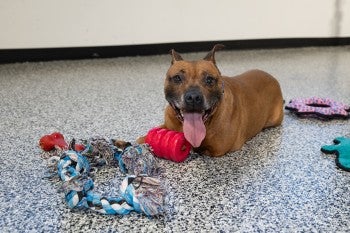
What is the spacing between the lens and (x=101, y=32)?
14.8 ft

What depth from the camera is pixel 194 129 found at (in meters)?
1.86

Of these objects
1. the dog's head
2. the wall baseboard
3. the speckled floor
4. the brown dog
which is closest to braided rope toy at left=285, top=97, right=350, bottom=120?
the speckled floor

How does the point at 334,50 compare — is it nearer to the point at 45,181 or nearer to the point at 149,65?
the point at 149,65

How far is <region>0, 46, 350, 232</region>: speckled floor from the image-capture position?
1.42 meters

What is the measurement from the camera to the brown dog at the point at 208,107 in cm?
185

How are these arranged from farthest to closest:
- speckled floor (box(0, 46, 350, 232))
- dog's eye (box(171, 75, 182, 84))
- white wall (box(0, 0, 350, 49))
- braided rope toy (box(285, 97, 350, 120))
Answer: white wall (box(0, 0, 350, 49))
braided rope toy (box(285, 97, 350, 120))
dog's eye (box(171, 75, 182, 84))
speckled floor (box(0, 46, 350, 232))

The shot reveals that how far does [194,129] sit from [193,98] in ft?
0.48

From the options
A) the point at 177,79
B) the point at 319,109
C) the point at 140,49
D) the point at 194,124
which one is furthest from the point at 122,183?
the point at 140,49

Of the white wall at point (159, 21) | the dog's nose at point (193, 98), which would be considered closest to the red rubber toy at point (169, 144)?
the dog's nose at point (193, 98)

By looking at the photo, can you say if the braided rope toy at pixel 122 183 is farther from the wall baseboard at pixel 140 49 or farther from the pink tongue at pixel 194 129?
the wall baseboard at pixel 140 49

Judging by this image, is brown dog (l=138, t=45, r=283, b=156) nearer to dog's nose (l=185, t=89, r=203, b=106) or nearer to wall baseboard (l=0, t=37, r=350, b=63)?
dog's nose (l=185, t=89, r=203, b=106)

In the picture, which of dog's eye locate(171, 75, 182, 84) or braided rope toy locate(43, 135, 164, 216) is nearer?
braided rope toy locate(43, 135, 164, 216)

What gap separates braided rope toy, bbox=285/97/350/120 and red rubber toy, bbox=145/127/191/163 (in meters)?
0.97

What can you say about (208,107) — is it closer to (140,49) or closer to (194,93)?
(194,93)
